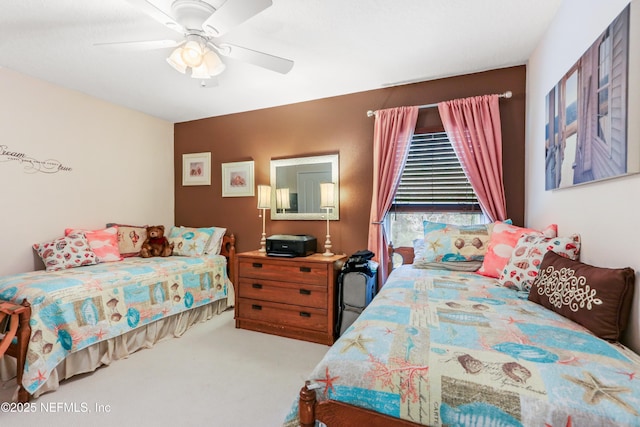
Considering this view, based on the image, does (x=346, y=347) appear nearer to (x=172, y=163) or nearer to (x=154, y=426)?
(x=154, y=426)

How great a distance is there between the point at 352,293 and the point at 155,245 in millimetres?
2361

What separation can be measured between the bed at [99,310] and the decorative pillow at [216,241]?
0.78 feet

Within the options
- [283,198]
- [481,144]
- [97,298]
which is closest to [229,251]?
[283,198]

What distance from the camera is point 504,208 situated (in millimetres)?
2533

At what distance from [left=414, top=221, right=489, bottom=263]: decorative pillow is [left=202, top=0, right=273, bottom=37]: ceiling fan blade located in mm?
1976

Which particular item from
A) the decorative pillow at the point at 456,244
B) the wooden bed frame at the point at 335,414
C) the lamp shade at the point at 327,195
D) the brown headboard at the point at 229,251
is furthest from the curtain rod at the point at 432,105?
the wooden bed frame at the point at 335,414

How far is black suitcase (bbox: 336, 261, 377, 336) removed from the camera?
2.62 m

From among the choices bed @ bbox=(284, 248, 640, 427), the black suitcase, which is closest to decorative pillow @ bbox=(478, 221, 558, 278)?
bed @ bbox=(284, 248, 640, 427)

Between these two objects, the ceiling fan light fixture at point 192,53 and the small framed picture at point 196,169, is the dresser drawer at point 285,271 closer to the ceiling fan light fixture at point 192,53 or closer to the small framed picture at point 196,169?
the small framed picture at point 196,169

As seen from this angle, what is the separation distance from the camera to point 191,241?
3.54 m

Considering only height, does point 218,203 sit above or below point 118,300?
above

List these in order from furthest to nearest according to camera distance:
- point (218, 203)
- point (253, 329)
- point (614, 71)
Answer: point (218, 203) → point (253, 329) → point (614, 71)

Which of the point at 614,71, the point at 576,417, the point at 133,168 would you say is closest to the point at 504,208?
the point at 614,71

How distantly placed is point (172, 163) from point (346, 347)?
3.95 meters
